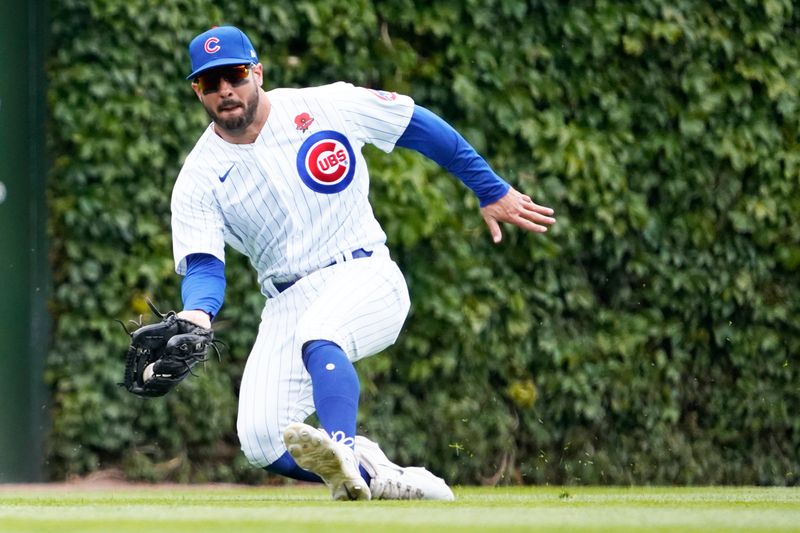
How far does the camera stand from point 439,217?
26.3ft

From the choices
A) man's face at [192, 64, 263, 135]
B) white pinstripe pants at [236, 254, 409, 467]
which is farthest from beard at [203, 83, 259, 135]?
white pinstripe pants at [236, 254, 409, 467]

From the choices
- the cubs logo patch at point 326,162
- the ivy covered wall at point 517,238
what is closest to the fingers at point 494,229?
the cubs logo patch at point 326,162

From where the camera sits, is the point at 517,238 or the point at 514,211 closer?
the point at 514,211

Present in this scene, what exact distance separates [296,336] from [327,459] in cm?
70

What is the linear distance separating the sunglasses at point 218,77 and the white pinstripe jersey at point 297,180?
0.24m

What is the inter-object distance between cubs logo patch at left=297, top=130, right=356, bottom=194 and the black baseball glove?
2.45ft

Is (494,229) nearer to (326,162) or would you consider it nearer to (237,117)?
(326,162)

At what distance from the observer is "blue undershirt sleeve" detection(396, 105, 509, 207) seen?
5.73 m

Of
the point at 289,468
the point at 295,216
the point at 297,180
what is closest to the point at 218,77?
the point at 297,180

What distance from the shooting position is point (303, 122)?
562 centimetres

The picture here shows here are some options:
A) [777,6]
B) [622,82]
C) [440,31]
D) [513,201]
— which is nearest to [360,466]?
[513,201]

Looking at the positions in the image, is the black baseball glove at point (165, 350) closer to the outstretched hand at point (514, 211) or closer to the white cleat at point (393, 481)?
the white cleat at point (393, 481)

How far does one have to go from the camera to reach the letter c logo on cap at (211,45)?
17.7ft

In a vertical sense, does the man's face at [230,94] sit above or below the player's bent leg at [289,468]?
above
